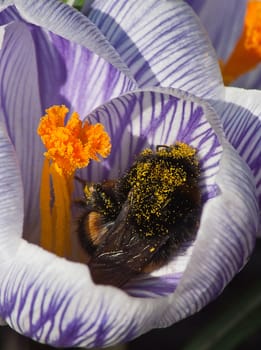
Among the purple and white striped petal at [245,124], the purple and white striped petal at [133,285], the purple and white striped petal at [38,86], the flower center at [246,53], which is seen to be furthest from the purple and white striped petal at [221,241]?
the flower center at [246,53]

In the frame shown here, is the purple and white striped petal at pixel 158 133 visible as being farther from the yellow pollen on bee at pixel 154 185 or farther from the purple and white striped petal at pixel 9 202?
the purple and white striped petal at pixel 9 202

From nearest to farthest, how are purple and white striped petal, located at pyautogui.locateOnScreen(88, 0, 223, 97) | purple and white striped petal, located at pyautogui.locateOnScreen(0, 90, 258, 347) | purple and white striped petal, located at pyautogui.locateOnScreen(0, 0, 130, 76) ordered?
1. purple and white striped petal, located at pyautogui.locateOnScreen(0, 90, 258, 347)
2. purple and white striped petal, located at pyautogui.locateOnScreen(0, 0, 130, 76)
3. purple and white striped petal, located at pyautogui.locateOnScreen(88, 0, 223, 97)

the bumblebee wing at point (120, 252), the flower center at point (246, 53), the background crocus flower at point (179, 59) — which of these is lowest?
the bumblebee wing at point (120, 252)

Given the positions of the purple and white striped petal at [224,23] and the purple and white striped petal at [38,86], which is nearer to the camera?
the purple and white striped petal at [38,86]

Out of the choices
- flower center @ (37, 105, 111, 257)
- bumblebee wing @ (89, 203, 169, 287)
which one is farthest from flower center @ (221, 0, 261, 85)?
bumblebee wing @ (89, 203, 169, 287)

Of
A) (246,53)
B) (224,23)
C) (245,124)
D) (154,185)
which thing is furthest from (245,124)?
(224,23)

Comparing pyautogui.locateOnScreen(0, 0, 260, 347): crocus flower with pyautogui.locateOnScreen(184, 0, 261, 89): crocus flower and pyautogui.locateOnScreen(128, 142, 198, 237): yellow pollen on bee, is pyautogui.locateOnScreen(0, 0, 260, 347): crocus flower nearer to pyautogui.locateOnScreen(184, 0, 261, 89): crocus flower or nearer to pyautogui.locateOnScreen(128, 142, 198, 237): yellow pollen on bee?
pyautogui.locateOnScreen(128, 142, 198, 237): yellow pollen on bee
